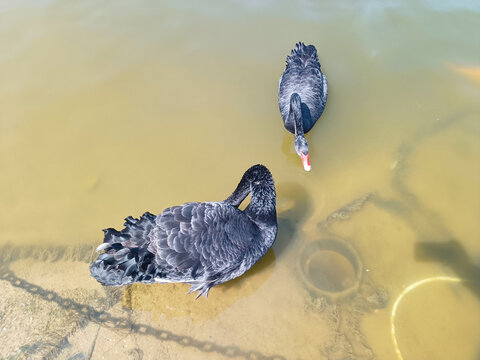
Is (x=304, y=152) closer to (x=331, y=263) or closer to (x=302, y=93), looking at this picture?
(x=302, y=93)

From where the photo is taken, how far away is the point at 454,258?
3.93m

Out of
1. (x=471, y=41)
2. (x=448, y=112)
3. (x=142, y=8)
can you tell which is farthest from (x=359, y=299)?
(x=142, y=8)

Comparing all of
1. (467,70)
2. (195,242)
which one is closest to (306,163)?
(195,242)

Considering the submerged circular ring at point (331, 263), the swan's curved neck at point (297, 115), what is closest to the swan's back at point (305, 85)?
the swan's curved neck at point (297, 115)

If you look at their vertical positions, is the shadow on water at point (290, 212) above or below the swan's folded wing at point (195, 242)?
below

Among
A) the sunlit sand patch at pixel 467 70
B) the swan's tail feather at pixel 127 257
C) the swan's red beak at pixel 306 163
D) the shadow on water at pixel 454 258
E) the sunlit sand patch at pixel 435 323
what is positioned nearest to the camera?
the swan's tail feather at pixel 127 257

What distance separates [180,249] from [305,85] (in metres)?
3.30

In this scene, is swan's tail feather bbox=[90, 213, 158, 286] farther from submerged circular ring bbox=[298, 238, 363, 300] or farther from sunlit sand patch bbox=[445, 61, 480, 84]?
sunlit sand patch bbox=[445, 61, 480, 84]

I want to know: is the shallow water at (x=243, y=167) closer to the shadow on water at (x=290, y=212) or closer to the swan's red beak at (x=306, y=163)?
the shadow on water at (x=290, y=212)

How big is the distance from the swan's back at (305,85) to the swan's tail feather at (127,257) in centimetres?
264

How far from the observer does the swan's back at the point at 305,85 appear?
16.1 ft

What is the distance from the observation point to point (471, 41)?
6035 millimetres

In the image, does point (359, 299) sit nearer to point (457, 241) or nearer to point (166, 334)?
point (457, 241)

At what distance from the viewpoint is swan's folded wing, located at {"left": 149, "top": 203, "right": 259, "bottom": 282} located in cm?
320
